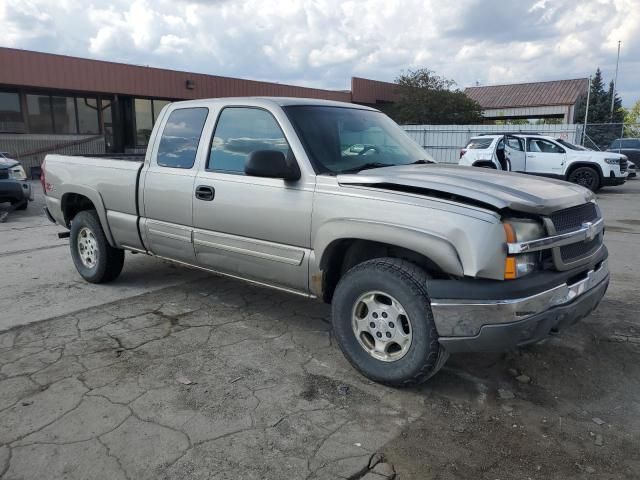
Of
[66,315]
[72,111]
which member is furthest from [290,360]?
[72,111]

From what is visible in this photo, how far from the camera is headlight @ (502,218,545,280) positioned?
2906 mm

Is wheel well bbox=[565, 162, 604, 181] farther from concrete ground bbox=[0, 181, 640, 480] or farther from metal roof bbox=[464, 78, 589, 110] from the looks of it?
metal roof bbox=[464, 78, 589, 110]

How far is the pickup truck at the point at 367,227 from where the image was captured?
2961 mm

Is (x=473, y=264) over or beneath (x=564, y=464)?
over

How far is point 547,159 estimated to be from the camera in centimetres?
1576

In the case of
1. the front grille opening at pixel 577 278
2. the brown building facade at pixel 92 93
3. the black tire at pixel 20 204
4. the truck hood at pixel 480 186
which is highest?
the brown building facade at pixel 92 93

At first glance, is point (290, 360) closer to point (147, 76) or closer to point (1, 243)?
point (1, 243)

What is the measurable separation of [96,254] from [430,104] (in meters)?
33.7

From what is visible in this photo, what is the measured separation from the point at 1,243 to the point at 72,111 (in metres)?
18.4

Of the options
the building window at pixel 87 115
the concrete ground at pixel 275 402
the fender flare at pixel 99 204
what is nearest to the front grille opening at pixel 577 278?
the concrete ground at pixel 275 402

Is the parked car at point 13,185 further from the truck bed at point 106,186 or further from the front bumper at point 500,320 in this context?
the front bumper at point 500,320

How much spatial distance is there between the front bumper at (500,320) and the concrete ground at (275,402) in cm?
49

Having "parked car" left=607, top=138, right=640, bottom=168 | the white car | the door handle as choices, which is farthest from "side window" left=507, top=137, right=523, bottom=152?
the door handle

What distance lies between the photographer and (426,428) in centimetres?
300
